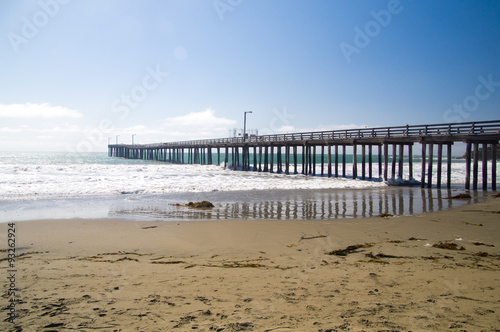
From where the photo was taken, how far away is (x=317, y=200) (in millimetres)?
13742

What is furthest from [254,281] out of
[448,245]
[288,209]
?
[288,209]

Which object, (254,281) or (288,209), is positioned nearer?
(254,281)

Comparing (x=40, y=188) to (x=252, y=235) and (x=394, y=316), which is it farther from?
(x=394, y=316)

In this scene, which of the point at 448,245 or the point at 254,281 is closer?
the point at 254,281

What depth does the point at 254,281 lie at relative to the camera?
3.98 m

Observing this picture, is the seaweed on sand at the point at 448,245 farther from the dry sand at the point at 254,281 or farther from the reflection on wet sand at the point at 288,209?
the reflection on wet sand at the point at 288,209

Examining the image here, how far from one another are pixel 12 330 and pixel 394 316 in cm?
355

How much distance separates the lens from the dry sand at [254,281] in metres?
2.96

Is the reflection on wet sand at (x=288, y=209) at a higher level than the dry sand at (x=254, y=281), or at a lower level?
lower

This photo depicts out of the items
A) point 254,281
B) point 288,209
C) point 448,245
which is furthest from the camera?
point 288,209

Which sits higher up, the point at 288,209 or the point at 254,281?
the point at 254,281

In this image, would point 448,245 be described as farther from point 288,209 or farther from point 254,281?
point 288,209

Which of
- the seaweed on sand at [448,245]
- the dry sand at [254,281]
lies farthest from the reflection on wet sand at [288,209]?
the seaweed on sand at [448,245]

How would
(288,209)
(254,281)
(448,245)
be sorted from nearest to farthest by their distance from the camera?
(254,281) → (448,245) → (288,209)
